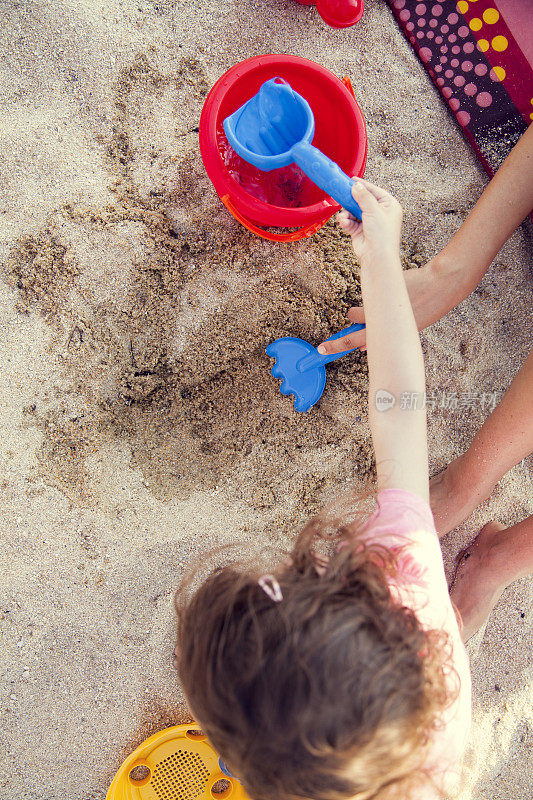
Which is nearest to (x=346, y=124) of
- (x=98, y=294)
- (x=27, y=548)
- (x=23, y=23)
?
(x=98, y=294)

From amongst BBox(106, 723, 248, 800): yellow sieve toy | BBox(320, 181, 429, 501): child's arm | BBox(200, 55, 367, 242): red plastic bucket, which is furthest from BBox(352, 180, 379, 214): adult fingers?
BBox(106, 723, 248, 800): yellow sieve toy

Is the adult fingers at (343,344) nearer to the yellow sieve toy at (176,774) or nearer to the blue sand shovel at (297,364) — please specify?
the blue sand shovel at (297,364)

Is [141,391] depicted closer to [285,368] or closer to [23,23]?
[285,368]

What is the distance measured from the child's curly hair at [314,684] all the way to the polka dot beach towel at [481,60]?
1.09 m

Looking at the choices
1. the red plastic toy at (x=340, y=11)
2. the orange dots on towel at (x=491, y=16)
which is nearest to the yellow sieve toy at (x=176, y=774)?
the red plastic toy at (x=340, y=11)

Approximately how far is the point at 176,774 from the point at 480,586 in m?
0.74

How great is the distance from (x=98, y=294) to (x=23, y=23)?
0.61 meters

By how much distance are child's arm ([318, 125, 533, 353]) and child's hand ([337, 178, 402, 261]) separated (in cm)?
26

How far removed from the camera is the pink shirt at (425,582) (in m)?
0.83

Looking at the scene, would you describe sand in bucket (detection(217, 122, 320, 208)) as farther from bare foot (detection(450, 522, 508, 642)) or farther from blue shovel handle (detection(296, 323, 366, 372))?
bare foot (detection(450, 522, 508, 642))

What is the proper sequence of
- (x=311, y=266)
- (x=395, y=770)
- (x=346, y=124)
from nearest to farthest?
1. (x=395, y=770)
2. (x=346, y=124)
3. (x=311, y=266)

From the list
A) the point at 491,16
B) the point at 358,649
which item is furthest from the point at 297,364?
the point at 491,16

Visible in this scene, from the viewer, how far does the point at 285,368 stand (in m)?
1.13

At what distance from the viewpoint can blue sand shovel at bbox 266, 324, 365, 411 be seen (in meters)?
1.13
